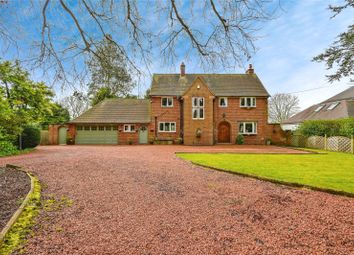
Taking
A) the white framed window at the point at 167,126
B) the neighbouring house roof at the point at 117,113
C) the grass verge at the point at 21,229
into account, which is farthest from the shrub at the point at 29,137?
the grass verge at the point at 21,229

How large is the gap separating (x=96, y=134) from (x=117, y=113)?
335 cm

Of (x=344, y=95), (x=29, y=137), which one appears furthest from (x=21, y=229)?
(x=344, y=95)

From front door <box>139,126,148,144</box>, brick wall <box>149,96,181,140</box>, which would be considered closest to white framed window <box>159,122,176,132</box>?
brick wall <box>149,96,181,140</box>

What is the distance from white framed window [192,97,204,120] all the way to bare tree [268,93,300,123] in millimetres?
28030

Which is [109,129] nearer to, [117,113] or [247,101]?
[117,113]

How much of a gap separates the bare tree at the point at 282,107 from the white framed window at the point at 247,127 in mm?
23898

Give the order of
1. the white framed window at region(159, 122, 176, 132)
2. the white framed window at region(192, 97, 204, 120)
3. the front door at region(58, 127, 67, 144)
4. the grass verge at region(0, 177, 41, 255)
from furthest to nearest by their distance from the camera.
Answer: the front door at region(58, 127, 67, 144) < the white framed window at region(159, 122, 176, 132) < the white framed window at region(192, 97, 204, 120) < the grass verge at region(0, 177, 41, 255)

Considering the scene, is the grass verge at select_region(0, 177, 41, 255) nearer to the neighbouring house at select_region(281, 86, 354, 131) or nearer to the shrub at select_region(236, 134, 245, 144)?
the shrub at select_region(236, 134, 245, 144)

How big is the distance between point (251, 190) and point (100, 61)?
484cm

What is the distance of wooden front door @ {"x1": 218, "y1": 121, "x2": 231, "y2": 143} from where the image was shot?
2702 cm

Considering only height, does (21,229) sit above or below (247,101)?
below

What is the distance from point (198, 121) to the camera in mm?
25750

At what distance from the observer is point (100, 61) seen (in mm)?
4727

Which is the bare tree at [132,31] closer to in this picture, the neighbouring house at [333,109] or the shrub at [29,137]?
the shrub at [29,137]
